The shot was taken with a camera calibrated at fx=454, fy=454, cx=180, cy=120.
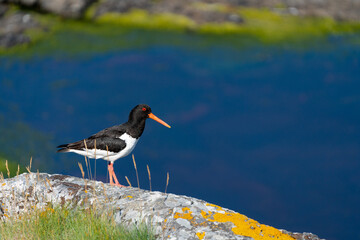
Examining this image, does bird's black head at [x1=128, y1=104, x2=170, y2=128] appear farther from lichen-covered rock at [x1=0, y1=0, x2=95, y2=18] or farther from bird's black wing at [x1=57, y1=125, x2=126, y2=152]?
lichen-covered rock at [x1=0, y1=0, x2=95, y2=18]

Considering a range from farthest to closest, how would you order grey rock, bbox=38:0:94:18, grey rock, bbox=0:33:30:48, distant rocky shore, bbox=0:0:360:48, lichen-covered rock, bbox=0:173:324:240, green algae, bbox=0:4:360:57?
grey rock, bbox=38:0:94:18
distant rocky shore, bbox=0:0:360:48
grey rock, bbox=0:33:30:48
green algae, bbox=0:4:360:57
lichen-covered rock, bbox=0:173:324:240

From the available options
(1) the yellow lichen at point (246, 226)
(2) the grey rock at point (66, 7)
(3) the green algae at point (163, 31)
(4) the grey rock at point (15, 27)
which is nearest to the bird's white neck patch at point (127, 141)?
(1) the yellow lichen at point (246, 226)

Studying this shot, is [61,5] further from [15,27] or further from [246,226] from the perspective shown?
[246,226]

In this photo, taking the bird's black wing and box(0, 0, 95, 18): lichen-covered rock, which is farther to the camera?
box(0, 0, 95, 18): lichen-covered rock

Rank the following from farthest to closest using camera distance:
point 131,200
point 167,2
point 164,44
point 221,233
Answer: point 167,2 → point 164,44 → point 131,200 → point 221,233

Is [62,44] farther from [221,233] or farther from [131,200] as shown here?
[221,233]

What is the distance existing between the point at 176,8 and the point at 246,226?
16750 mm

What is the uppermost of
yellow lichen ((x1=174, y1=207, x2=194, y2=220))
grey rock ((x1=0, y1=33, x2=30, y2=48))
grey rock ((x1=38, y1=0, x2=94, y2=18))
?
grey rock ((x1=38, y1=0, x2=94, y2=18))

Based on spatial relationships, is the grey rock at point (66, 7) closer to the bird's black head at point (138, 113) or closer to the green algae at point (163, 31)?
the green algae at point (163, 31)

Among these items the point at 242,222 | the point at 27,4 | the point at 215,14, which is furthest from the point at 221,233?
the point at 27,4

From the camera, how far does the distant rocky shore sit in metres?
20.6

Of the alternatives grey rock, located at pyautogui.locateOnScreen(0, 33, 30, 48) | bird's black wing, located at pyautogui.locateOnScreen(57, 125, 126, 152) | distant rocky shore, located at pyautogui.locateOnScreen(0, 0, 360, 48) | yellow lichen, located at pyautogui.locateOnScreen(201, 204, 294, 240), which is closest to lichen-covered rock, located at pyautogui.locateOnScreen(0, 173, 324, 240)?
yellow lichen, located at pyautogui.locateOnScreen(201, 204, 294, 240)

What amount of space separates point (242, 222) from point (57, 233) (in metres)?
2.57

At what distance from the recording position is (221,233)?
19.8 feet
